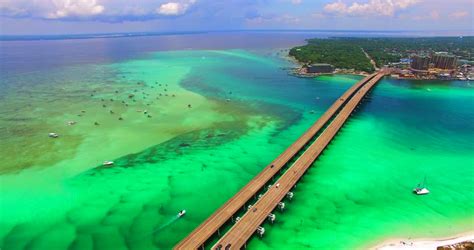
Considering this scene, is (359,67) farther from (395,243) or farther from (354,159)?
(395,243)

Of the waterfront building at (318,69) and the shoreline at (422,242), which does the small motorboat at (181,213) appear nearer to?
the shoreline at (422,242)

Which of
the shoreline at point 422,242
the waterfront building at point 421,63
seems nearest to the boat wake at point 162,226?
the shoreline at point 422,242

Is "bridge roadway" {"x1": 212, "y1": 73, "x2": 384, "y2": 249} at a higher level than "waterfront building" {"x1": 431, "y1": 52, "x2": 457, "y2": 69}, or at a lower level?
lower

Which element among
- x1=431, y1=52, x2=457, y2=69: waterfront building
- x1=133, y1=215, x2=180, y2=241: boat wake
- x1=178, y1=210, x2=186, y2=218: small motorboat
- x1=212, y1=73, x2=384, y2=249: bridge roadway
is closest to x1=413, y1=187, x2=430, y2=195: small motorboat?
x1=212, y1=73, x2=384, y2=249: bridge roadway

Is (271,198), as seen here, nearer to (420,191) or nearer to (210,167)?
(210,167)

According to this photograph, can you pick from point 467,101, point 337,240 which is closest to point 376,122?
point 467,101

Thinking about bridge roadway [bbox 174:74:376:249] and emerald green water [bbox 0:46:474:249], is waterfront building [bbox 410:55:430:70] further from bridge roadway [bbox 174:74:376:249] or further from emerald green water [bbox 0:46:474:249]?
bridge roadway [bbox 174:74:376:249]
